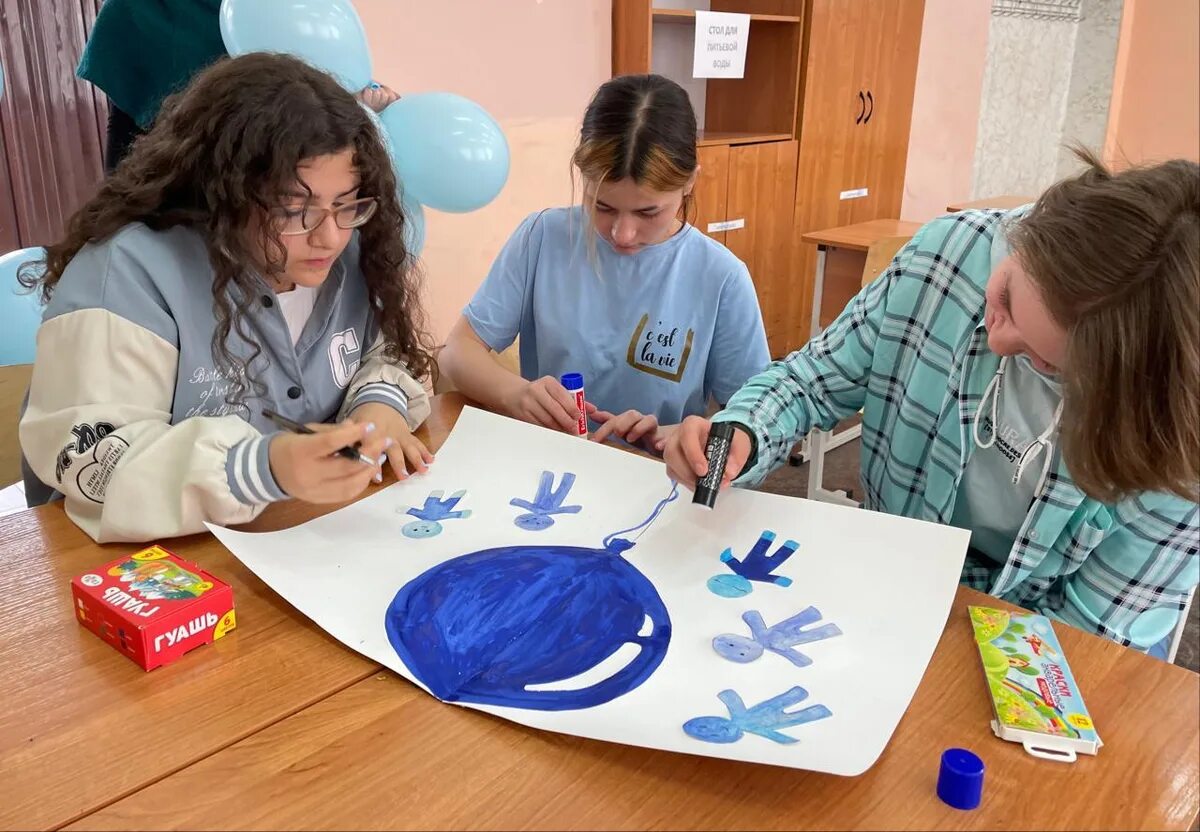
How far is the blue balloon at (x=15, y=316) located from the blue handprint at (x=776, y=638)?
1437 millimetres

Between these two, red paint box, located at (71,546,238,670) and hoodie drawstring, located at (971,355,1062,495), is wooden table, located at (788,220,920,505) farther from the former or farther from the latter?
red paint box, located at (71,546,238,670)

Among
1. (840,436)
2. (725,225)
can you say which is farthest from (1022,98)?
(840,436)

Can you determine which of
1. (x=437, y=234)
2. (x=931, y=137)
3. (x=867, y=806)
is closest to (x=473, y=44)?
(x=437, y=234)

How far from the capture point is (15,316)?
5.22 feet

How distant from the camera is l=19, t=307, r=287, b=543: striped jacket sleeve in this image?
84cm

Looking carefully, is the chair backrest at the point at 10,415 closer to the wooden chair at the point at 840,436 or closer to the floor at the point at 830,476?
the wooden chair at the point at 840,436

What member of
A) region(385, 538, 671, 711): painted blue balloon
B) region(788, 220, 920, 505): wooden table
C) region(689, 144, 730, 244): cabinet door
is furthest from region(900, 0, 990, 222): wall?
region(385, 538, 671, 711): painted blue balloon

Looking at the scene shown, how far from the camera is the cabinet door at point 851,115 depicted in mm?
3486

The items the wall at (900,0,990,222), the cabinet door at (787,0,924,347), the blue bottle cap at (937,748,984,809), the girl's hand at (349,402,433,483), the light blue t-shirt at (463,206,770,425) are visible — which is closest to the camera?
the blue bottle cap at (937,748,984,809)

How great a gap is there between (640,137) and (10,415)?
108 cm

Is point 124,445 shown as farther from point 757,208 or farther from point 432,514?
point 757,208

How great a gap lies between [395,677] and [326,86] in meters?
0.69

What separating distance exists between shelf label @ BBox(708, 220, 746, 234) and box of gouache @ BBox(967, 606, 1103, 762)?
2674mm

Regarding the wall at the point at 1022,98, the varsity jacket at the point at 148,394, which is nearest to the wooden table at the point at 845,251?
the varsity jacket at the point at 148,394
